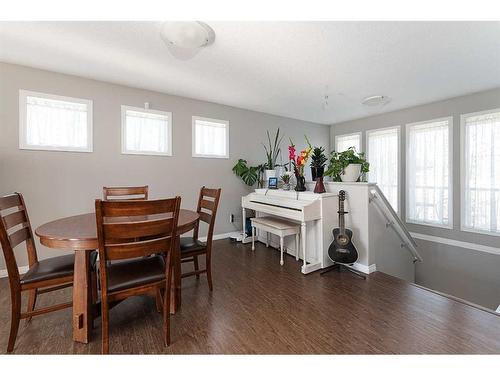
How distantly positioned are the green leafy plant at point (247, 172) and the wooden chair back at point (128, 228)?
289 centimetres

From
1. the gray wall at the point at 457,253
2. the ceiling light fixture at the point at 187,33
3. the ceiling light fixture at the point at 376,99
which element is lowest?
the gray wall at the point at 457,253

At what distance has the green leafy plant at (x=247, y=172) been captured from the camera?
432cm

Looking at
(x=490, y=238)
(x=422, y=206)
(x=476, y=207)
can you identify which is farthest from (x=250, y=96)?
(x=490, y=238)

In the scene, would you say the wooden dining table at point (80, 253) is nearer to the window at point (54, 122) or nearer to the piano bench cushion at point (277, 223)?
the piano bench cushion at point (277, 223)

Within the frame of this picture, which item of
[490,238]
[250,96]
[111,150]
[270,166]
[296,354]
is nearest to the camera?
[296,354]

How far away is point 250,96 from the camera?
3859mm

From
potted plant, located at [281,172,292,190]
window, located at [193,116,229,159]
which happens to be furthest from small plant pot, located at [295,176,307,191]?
window, located at [193,116,229,159]

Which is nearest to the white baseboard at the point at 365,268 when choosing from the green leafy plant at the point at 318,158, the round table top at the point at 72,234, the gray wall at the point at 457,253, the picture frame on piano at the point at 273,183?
the green leafy plant at the point at 318,158

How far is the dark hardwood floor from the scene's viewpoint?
1525mm

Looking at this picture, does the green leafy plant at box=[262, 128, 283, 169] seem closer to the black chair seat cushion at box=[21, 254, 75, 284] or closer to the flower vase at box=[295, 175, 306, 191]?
the flower vase at box=[295, 175, 306, 191]

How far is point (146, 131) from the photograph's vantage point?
3.57 metres
